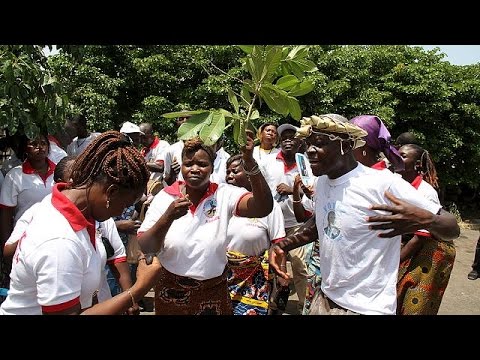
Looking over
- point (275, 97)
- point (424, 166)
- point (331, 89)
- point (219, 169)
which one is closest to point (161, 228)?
point (275, 97)

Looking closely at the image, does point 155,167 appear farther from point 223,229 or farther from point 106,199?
point 106,199

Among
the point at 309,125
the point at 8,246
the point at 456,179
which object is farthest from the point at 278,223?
the point at 456,179

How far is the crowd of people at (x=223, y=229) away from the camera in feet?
6.41

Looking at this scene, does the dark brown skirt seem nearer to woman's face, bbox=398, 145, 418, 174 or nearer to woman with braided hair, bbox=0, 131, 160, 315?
woman with braided hair, bbox=0, 131, 160, 315

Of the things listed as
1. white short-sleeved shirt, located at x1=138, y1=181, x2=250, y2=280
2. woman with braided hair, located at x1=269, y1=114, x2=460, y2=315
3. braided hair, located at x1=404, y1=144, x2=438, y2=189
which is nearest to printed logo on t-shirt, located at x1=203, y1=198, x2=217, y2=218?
white short-sleeved shirt, located at x1=138, y1=181, x2=250, y2=280

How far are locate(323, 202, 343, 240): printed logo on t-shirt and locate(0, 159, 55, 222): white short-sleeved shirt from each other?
2.47m

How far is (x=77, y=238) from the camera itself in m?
1.90

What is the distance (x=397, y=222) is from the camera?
253 cm

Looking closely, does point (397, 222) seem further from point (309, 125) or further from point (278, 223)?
point (278, 223)

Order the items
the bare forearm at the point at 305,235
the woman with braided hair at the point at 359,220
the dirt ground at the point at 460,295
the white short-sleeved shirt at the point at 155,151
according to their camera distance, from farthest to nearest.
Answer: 1. the white short-sleeved shirt at the point at 155,151
2. the dirt ground at the point at 460,295
3. the bare forearm at the point at 305,235
4. the woman with braided hair at the point at 359,220

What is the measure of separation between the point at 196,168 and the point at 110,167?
3.55 ft

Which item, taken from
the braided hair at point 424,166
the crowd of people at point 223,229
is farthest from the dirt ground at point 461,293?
the braided hair at point 424,166

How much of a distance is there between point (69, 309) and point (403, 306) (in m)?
2.63

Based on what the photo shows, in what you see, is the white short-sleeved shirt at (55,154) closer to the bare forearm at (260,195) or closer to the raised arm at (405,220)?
the bare forearm at (260,195)
